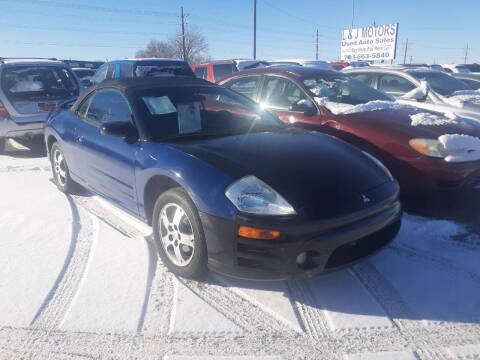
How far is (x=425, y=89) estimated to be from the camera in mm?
5730

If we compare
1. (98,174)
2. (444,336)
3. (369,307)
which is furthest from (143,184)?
(444,336)

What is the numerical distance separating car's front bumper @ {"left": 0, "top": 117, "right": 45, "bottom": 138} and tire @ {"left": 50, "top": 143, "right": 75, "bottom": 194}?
2079 mm

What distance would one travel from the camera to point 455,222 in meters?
3.61

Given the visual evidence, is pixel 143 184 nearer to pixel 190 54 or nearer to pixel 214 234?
pixel 214 234

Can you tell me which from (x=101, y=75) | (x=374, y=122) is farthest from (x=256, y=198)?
(x=101, y=75)

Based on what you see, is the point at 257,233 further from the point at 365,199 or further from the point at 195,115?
the point at 195,115

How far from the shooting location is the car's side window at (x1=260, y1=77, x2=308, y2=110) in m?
4.77

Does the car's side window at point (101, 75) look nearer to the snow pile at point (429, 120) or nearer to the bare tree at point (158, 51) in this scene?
the snow pile at point (429, 120)

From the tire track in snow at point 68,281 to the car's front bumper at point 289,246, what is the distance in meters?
1.01

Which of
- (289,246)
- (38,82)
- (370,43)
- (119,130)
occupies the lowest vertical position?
(289,246)

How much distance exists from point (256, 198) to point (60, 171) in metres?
3.26

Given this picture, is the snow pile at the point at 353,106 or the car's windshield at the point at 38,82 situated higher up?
the car's windshield at the point at 38,82

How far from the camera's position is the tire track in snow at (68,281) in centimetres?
227

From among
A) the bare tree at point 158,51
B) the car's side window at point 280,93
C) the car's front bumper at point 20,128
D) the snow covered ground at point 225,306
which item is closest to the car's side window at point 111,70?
the car's front bumper at point 20,128
